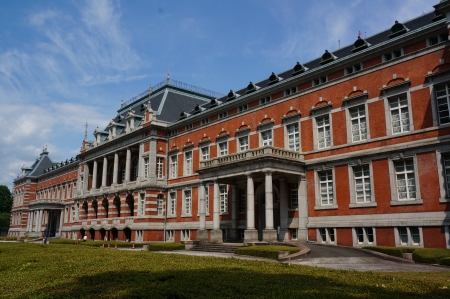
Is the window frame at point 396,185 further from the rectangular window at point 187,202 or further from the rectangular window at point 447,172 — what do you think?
the rectangular window at point 187,202

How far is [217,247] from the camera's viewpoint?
28.5m

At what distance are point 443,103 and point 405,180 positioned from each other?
16.3ft

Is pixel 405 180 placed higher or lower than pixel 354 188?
higher

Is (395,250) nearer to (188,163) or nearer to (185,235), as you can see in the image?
(185,235)

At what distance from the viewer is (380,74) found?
2542cm

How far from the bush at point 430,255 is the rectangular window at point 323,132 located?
10.8m

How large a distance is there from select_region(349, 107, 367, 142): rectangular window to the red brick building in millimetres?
74

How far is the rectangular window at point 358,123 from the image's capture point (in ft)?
86.3

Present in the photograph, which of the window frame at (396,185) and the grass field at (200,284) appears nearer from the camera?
the grass field at (200,284)

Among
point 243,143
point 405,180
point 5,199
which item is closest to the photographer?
point 405,180

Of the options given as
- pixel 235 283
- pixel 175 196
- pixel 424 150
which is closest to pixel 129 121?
A: pixel 175 196

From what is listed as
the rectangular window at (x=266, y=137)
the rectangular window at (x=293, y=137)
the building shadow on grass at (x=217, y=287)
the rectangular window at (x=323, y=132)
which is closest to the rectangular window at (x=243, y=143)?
the rectangular window at (x=266, y=137)

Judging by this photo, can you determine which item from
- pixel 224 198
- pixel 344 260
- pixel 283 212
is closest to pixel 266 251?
pixel 344 260

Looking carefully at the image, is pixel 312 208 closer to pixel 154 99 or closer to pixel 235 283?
pixel 235 283
